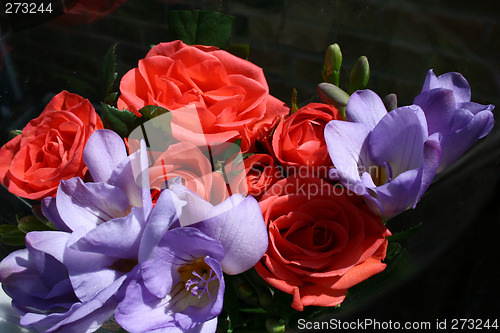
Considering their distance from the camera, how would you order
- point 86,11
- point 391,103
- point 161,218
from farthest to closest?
point 86,11 < point 391,103 < point 161,218

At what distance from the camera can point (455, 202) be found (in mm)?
611

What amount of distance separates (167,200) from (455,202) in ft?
1.30

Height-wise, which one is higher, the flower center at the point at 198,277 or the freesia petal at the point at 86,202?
the freesia petal at the point at 86,202

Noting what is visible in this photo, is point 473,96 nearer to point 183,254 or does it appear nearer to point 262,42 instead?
point 262,42

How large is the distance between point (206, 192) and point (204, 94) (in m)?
0.11

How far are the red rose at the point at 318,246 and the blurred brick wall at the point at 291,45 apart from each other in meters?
0.23

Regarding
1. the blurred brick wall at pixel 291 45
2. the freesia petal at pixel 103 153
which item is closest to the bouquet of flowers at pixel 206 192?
the freesia petal at pixel 103 153

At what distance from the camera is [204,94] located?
49 cm

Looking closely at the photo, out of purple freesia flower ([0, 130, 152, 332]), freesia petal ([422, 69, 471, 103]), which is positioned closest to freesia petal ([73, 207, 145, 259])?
purple freesia flower ([0, 130, 152, 332])

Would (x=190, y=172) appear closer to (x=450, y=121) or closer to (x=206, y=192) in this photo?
(x=206, y=192)

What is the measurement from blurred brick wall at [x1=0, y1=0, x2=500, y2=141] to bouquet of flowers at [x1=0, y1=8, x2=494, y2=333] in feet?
0.46

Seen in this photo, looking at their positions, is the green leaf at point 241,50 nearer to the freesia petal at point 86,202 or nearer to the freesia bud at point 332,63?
the freesia bud at point 332,63

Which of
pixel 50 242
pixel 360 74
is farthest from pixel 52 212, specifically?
pixel 360 74

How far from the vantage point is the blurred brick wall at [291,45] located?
2.05 feet
